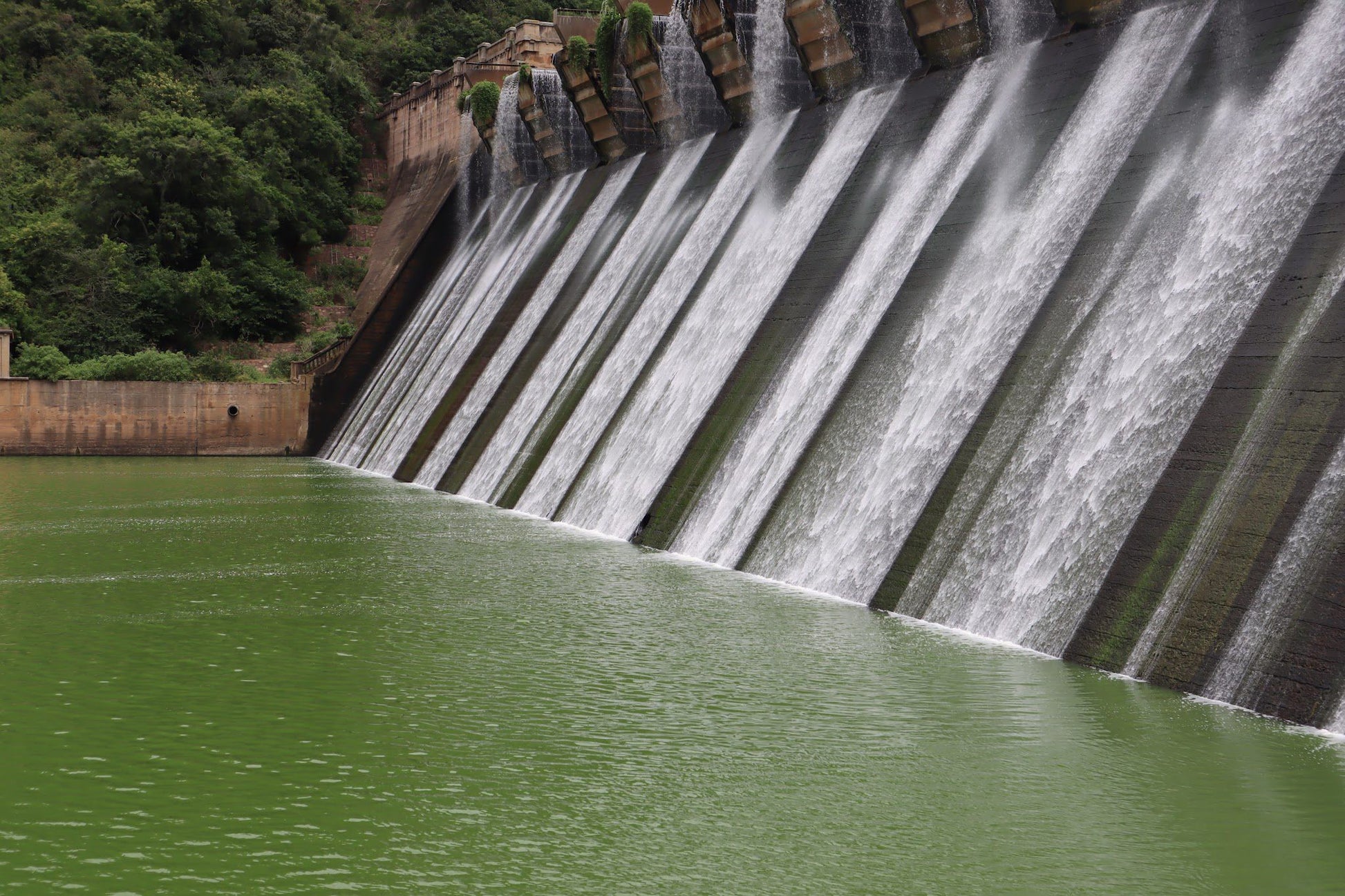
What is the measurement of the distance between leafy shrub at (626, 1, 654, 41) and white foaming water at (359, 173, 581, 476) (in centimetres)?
484

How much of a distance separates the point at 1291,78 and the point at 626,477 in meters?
8.58

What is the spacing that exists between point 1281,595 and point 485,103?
99.0 ft

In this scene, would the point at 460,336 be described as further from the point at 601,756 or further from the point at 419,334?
the point at 601,756

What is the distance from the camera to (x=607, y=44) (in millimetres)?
26766

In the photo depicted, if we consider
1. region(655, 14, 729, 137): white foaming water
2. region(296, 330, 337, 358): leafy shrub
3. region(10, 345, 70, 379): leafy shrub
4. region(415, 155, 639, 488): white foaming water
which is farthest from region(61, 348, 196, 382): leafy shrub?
region(655, 14, 729, 137): white foaming water

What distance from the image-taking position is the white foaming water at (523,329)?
76.9ft

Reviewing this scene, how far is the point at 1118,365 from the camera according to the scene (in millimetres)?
9898

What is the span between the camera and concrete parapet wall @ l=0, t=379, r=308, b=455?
98.3 feet

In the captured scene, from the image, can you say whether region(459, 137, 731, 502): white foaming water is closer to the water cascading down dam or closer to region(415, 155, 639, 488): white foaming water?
the water cascading down dam

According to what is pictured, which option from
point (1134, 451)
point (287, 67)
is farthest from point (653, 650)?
point (287, 67)

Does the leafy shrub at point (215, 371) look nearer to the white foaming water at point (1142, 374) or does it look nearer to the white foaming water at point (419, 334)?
the white foaming water at point (419, 334)

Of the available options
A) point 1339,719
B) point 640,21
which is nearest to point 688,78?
point 640,21

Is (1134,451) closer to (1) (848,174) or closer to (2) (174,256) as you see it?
(1) (848,174)

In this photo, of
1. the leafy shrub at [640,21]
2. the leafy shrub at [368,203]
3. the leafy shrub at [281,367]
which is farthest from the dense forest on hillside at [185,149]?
the leafy shrub at [640,21]
